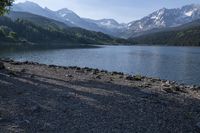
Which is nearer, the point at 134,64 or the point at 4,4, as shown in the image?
the point at 4,4

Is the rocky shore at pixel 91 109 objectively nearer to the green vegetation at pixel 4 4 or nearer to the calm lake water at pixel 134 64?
the green vegetation at pixel 4 4

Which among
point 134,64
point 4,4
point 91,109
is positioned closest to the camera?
point 91,109

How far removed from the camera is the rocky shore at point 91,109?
17.3 metres

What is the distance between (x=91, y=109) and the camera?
20.7 metres

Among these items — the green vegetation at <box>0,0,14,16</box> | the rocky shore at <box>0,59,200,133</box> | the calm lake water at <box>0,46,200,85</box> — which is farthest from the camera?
the calm lake water at <box>0,46,200,85</box>

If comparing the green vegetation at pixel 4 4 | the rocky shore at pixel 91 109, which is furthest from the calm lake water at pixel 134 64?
the rocky shore at pixel 91 109

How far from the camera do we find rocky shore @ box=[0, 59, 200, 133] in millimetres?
17297

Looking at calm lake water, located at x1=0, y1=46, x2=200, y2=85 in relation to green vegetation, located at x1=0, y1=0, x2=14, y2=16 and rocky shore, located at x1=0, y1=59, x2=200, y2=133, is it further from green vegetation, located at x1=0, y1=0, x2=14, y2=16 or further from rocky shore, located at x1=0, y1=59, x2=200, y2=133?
rocky shore, located at x1=0, y1=59, x2=200, y2=133

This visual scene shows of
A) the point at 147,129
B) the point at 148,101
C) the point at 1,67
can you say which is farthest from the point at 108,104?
the point at 1,67

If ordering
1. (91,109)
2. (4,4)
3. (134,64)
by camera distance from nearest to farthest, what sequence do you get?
(91,109) < (4,4) < (134,64)

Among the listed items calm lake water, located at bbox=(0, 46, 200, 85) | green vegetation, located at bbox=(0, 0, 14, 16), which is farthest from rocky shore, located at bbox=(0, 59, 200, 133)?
calm lake water, located at bbox=(0, 46, 200, 85)

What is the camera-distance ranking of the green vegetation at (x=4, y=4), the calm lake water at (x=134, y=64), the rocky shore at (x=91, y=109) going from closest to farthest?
the rocky shore at (x=91, y=109) < the green vegetation at (x=4, y=4) < the calm lake water at (x=134, y=64)

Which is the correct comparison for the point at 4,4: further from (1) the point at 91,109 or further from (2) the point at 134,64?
(2) the point at 134,64

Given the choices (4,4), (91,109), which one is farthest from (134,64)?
(91,109)
